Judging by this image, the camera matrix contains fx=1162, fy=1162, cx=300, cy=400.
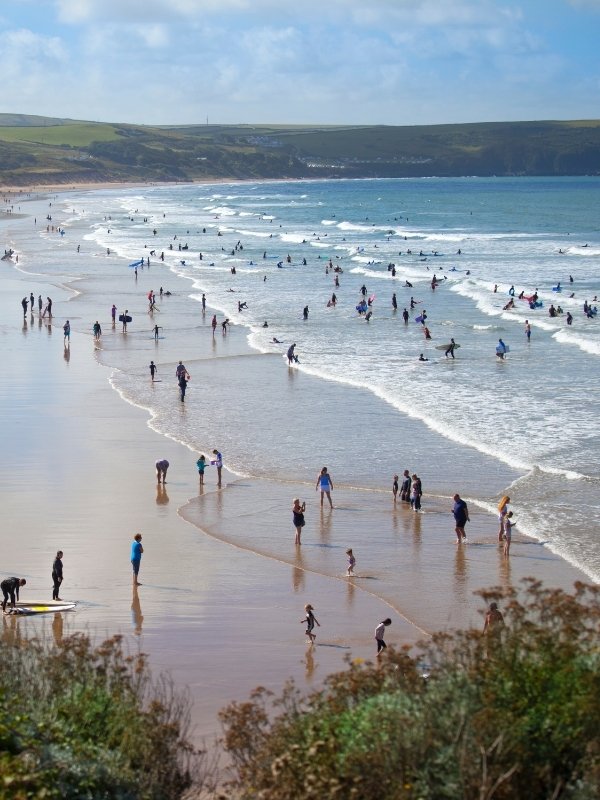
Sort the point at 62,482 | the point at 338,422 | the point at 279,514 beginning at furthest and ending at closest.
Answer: the point at 338,422 < the point at 62,482 < the point at 279,514

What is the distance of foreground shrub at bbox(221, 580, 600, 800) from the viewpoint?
27.0 ft

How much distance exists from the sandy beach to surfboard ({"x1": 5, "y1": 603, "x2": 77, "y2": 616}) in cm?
19

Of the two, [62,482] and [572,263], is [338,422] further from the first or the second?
[572,263]

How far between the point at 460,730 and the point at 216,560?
12.0 metres

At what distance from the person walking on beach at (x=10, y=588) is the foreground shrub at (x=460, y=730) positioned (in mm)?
8608

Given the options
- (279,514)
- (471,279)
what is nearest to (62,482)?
(279,514)

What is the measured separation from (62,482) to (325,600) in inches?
332

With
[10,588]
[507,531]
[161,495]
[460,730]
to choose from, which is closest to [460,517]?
[507,531]

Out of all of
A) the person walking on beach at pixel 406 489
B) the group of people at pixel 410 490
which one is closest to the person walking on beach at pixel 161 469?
the group of people at pixel 410 490

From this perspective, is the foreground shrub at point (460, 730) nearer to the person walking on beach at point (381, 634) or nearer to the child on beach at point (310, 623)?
the person walking on beach at point (381, 634)

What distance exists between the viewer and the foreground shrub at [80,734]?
854 centimetres

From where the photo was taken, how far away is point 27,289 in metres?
60.7

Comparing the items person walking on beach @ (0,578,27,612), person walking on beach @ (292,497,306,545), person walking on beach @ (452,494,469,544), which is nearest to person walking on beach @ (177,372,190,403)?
person walking on beach @ (292,497,306,545)

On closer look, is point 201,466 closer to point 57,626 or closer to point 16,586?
point 16,586
